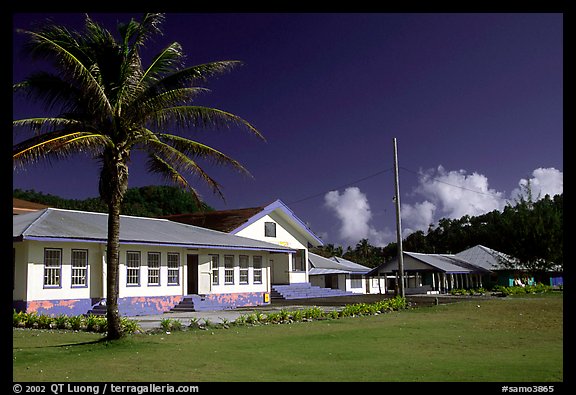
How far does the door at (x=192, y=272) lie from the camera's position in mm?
30312

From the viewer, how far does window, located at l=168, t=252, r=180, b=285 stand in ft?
91.2

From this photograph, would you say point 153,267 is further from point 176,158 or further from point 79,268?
point 176,158

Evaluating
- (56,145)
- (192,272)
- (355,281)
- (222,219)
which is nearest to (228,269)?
(192,272)

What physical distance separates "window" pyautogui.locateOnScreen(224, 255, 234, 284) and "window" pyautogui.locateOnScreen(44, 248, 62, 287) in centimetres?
1025

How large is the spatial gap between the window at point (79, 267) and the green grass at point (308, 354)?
211 inches

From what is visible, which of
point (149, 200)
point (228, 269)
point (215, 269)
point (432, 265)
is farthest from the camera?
point (149, 200)

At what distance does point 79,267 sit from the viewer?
77.7ft

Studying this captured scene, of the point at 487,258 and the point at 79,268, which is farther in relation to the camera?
the point at 487,258

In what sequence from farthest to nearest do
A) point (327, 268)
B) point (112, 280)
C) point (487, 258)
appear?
point (487, 258), point (327, 268), point (112, 280)

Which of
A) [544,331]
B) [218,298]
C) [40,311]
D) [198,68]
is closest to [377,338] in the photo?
[544,331]

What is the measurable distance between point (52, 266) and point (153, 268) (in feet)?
17.1

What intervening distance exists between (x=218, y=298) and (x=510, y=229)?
1342 inches

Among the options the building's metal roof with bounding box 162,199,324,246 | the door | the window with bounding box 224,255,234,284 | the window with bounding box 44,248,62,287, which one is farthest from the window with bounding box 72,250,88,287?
the building's metal roof with bounding box 162,199,324,246
